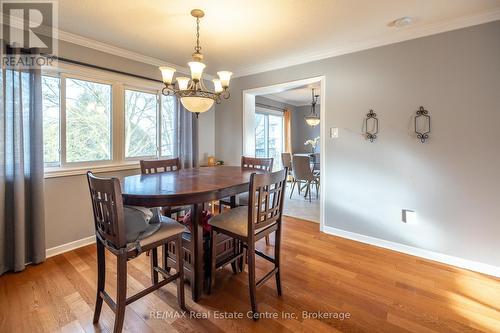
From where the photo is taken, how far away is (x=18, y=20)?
7.07 ft

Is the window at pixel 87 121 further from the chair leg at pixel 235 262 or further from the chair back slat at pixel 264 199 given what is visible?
the chair back slat at pixel 264 199

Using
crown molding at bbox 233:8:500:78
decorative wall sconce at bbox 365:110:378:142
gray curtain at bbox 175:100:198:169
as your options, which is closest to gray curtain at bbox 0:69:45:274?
gray curtain at bbox 175:100:198:169

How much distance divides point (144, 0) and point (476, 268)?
3783 millimetres

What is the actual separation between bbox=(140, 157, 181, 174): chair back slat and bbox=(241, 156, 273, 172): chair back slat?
82 centimetres

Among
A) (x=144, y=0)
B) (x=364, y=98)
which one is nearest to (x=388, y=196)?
(x=364, y=98)

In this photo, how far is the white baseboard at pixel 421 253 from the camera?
220cm

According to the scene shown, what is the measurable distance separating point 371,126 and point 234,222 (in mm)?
2005

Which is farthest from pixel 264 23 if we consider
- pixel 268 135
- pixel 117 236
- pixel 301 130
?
pixel 301 130

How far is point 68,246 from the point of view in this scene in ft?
8.43

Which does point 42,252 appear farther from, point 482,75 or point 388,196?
point 482,75

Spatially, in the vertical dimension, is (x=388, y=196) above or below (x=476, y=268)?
above

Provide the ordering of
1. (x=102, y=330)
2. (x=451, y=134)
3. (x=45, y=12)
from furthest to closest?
1. (x=451, y=134)
2. (x=45, y=12)
3. (x=102, y=330)

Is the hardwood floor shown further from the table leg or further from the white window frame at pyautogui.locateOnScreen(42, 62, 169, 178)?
the white window frame at pyautogui.locateOnScreen(42, 62, 169, 178)
